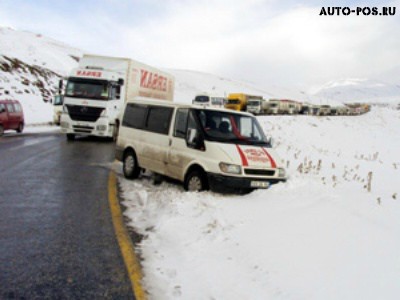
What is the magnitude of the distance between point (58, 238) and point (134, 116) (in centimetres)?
524

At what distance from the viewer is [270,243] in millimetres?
4891

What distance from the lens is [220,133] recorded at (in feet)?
26.0

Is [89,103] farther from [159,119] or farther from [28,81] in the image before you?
[28,81]

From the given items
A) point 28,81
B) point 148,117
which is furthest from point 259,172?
point 28,81

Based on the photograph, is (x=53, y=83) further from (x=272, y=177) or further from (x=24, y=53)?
(x=272, y=177)

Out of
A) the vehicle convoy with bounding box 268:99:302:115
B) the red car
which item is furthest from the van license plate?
the vehicle convoy with bounding box 268:99:302:115

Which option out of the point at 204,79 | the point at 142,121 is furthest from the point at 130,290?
the point at 204,79

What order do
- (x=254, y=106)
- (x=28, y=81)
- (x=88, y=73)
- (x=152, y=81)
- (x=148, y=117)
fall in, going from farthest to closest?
(x=254, y=106), (x=28, y=81), (x=152, y=81), (x=88, y=73), (x=148, y=117)

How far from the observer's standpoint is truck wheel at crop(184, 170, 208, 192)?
7480 millimetres

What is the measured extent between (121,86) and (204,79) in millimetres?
120847

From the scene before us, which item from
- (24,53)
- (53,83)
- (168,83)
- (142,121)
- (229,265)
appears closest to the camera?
(229,265)

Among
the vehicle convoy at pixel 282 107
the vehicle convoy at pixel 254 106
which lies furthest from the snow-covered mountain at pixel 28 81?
the vehicle convoy at pixel 282 107

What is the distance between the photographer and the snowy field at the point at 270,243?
3.81 meters

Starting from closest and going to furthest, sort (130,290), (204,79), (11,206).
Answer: (130,290) < (11,206) < (204,79)
